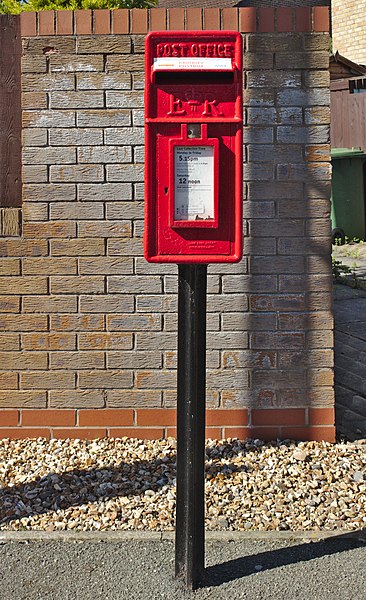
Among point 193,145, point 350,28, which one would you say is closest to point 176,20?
point 193,145

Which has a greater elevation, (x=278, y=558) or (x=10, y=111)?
(x=10, y=111)

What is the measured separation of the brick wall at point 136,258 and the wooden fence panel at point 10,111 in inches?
3.7

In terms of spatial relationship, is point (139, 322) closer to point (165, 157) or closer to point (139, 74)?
point (139, 74)

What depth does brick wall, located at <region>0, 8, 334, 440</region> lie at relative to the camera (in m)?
4.64

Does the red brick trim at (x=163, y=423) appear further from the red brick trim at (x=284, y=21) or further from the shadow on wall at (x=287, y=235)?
the red brick trim at (x=284, y=21)

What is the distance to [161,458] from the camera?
4.61 meters

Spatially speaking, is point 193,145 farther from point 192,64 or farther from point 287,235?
point 287,235

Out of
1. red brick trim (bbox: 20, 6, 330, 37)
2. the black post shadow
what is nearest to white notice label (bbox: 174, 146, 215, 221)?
the black post shadow

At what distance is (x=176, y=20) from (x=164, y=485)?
2486 mm

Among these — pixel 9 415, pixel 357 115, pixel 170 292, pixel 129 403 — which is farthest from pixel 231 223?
pixel 357 115

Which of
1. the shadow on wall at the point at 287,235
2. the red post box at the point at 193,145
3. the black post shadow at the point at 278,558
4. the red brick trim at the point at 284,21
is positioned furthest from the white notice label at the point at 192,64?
the black post shadow at the point at 278,558

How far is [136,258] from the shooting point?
186 inches

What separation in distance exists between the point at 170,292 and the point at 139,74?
1210 millimetres

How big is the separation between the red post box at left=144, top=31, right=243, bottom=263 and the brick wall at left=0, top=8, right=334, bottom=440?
144 cm
